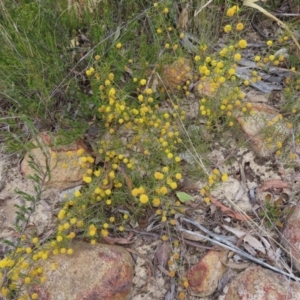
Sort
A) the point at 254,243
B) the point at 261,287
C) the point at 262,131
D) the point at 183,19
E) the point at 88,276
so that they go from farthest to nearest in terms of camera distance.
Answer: the point at 183,19 → the point at 262,131 → the point at 254,243 → the point at 88,276 → the point at 261,287

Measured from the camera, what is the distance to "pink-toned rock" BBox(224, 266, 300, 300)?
2248mm

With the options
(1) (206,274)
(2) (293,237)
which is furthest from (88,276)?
(2) (293,237)

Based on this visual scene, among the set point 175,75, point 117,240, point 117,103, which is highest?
point 117,103

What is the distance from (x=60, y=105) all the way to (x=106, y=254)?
1254mm

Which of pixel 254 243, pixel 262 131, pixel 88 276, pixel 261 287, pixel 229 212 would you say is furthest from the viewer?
pixel 262 131

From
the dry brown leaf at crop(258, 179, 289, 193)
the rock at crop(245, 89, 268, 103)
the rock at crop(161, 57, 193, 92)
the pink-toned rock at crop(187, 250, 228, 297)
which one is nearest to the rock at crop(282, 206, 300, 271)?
the dry brown leaf at crop(258, 179, 289, 193)

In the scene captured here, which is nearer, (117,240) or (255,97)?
(117,240)

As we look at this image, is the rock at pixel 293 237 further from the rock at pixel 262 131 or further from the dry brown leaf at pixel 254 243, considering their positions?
the rock at pixel 262 131

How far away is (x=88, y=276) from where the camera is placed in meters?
2.39

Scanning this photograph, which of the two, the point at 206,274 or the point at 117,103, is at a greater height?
the point at 117,103

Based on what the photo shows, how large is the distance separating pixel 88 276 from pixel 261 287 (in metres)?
1.05

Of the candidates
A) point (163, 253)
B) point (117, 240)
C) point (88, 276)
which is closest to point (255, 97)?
point (163, 253)

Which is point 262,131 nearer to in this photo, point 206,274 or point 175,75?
point 175,75

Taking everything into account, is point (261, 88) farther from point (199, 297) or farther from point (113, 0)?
point (199, 297)
